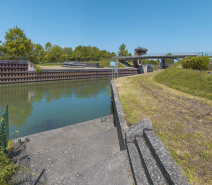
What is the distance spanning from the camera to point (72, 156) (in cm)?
798

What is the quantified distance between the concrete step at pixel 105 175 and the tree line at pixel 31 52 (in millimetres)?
51282

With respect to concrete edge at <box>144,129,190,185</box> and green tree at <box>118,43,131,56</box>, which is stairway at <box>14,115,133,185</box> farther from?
→ green tree at <box>118,43,131,56</box>

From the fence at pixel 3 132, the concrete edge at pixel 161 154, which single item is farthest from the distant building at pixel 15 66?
the concrete edge at pixel 161 154

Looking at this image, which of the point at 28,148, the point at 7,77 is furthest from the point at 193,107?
the point at 7,77

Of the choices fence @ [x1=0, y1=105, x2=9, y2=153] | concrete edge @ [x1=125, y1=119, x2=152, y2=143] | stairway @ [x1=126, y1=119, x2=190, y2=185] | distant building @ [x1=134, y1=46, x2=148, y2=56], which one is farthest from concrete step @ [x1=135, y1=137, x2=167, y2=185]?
distant building @ [x1=134, y1=46, x2=148, y2=56]

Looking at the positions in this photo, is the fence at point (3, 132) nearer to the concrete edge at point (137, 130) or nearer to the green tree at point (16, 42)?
the concrete edge at point (137, 130)

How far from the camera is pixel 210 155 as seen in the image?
552cm

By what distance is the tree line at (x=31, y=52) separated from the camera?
54263 mm

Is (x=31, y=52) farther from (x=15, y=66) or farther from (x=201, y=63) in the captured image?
(x=201, y=63)

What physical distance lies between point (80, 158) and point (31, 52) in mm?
100919

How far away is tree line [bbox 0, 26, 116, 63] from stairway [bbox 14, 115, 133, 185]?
4616 cm

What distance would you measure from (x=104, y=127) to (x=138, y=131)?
5927 millimetres

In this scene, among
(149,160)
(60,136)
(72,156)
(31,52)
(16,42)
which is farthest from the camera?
(31,52)

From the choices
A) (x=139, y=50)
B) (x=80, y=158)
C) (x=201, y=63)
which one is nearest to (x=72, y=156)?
(x=80, y=158)
